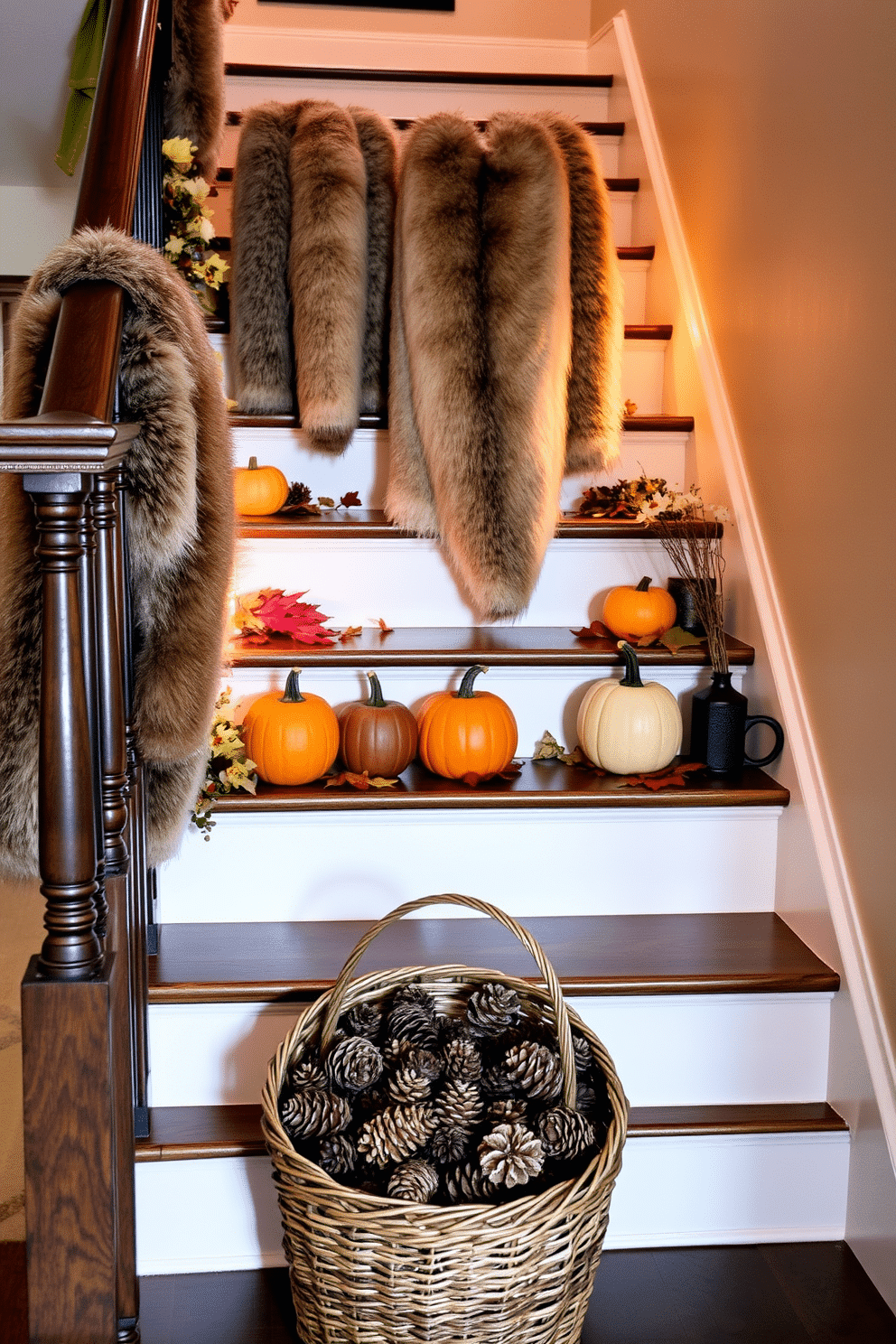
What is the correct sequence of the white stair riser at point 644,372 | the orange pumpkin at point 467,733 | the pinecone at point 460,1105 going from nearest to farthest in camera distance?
the pinecone at point 460,1105
the orange pumpkin at point 467,733
the white stair riser at point 644,372

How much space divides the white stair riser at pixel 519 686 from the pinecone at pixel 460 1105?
882mm

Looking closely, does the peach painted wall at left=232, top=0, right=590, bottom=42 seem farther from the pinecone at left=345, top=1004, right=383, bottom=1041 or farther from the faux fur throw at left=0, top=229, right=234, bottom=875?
the pinecone at left=345, top=1004, right=383, bottom=1041

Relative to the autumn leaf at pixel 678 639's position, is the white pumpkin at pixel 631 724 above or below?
below

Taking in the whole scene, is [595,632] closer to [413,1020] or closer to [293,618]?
[293,618]

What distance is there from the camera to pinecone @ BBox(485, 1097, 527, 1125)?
1.49 metres

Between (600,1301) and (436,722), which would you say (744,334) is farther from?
(600,1301)

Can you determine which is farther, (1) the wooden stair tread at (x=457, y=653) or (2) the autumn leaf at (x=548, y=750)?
(2) the autumn leaf at (x=548, y=750)

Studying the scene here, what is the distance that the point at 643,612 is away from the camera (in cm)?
235

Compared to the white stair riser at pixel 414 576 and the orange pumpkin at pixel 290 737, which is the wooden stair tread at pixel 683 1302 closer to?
the orange pumpkin at pixel 290 737

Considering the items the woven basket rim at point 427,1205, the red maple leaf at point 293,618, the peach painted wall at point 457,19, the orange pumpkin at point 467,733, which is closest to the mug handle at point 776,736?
the orange pumpkin at point 467,733

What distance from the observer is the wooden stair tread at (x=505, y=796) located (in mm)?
1990

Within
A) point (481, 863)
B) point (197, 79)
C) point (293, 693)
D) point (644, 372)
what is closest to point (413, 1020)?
point (481, 863)

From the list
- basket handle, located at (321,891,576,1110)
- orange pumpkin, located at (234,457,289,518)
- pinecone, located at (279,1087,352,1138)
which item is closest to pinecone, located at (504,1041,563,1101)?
basket handle, located at (321,891,576,1110)

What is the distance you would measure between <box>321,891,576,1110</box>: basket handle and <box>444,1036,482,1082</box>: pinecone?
0.37 feet
